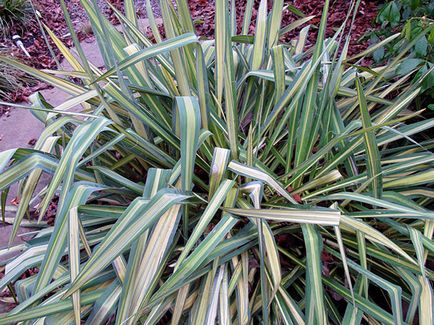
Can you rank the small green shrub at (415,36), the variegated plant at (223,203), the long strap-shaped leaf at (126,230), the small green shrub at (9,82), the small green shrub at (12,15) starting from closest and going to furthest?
the long strap-shaped leaf at (126,230), the variegated plant at (223,203), the small green shrub at (415,36), the small green shrub at (9,82), the small green shrub at (12,15)

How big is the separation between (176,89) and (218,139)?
26 centimetres

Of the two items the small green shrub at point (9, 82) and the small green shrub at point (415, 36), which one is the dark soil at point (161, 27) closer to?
the small green shrub at point (9, 82)

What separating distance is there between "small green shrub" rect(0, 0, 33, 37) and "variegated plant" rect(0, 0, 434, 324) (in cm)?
214

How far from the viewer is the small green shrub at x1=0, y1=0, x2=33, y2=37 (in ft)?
11.2

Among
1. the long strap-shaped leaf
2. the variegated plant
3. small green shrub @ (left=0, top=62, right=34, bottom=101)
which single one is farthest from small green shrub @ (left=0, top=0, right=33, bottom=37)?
the long strap-shaped leaf

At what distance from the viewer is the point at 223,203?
124 cm

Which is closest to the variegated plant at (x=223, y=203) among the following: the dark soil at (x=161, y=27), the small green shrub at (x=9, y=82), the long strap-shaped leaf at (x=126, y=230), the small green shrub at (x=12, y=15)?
the long strap-shaped leaf at (x=126, y=230)

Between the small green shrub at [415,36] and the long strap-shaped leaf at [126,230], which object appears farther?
the small green shrub at [415,36]

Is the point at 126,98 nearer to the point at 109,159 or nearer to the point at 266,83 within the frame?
the point at 109,159

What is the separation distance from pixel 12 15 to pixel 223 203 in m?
2.98

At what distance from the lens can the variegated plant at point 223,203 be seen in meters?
1.05

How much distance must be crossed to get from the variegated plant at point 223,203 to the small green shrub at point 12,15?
2.14 metres

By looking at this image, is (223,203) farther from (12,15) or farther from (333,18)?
(12,15)

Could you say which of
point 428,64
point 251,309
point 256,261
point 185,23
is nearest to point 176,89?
point 185,23
